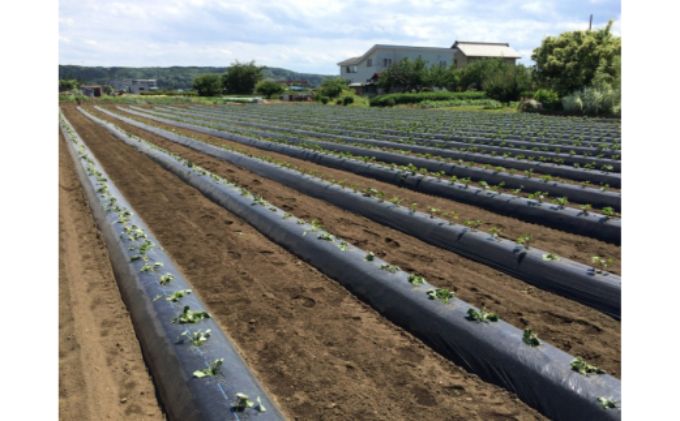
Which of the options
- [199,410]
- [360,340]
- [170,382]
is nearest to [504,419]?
[360,340]

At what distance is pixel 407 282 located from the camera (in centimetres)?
609

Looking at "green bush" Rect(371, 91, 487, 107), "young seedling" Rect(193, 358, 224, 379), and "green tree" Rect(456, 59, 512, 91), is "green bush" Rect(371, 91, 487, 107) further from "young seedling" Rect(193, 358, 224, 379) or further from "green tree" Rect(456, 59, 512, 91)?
"young seedling" Rect(193, 358, 224, 379)

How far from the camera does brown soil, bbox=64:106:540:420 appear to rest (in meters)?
4.31

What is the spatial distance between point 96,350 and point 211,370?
1872mm

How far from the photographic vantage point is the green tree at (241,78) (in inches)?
4070

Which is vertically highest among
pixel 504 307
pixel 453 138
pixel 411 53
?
pixel 411 53

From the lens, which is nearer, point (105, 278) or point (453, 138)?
point (105, 278)

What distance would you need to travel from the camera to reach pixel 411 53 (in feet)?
307

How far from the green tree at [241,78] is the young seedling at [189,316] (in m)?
104

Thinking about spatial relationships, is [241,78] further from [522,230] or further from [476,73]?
[522,230]

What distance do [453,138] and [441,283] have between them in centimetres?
1675

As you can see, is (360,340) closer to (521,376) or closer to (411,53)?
(521,376)

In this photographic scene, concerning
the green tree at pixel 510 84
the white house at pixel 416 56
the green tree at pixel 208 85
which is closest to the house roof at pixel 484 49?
the white house at pixel 416 56

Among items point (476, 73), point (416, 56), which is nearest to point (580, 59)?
point (476, 73)
